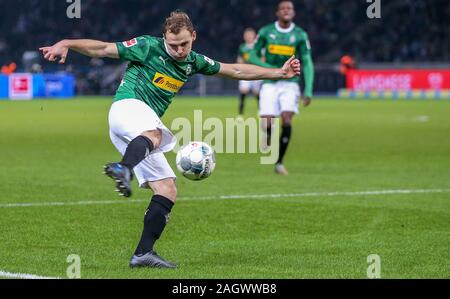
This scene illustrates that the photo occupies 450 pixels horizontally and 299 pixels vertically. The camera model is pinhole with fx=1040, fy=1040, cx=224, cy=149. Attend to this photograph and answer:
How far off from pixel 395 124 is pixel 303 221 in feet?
54.3

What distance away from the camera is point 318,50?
1841 inches

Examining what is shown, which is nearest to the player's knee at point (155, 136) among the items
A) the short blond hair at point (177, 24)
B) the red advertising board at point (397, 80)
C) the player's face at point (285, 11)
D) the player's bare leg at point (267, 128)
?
the short blond hair at point (177, 24)

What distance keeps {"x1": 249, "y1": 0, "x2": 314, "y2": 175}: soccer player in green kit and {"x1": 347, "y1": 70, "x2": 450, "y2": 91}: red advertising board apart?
1116 inches

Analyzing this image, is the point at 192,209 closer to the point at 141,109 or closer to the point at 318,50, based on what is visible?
Answer: the point at 141,109

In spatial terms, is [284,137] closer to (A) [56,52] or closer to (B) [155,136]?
(B) [155,136]

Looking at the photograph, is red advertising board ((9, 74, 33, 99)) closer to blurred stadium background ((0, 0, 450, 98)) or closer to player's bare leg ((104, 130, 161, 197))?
blurred stadium background ((0, 0, 450, 98))

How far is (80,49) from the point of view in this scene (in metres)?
7.28

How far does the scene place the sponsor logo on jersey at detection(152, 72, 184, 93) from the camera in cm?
763

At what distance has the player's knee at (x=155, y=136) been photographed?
7176mm

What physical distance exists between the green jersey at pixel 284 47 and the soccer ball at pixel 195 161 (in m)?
7.64

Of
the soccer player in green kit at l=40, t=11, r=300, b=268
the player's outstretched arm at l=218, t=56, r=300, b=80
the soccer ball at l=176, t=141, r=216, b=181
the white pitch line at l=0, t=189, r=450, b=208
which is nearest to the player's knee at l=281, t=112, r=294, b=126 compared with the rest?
the white pitch line at l=0, t=189, r=450, b=208

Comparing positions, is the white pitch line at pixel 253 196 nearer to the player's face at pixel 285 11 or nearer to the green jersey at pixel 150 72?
the green jersey at pixel 150 72

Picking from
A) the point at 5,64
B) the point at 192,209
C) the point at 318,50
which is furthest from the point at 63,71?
the point at 192,209

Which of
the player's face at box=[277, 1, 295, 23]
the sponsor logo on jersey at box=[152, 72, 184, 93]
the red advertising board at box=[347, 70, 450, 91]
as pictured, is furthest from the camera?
the red advertising board at box=[347, 70, 450, 91]
